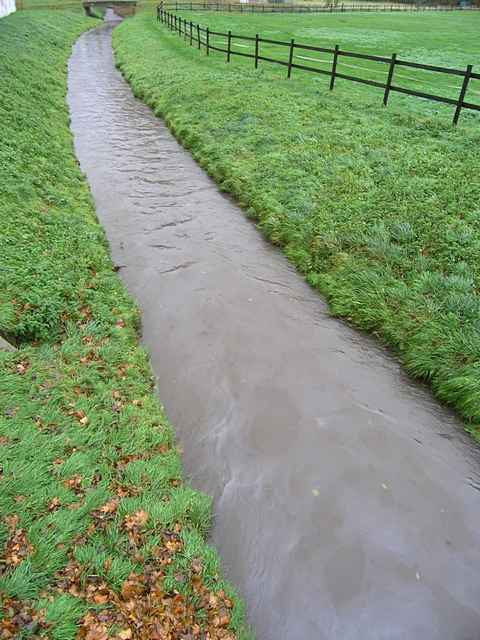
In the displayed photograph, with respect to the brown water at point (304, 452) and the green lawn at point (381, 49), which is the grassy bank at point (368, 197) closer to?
the brown water at point (304, 452)

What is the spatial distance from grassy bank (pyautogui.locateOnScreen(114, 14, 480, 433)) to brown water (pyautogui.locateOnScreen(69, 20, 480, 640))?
0.51 meters

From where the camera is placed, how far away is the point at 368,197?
988 cm

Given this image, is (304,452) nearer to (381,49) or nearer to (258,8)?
(381,49)

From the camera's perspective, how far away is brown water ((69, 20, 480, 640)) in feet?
13.2

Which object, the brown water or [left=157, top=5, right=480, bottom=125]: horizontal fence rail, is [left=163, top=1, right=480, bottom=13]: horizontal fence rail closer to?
[left=157, top=5, right=480, bottom=125]: horizontal fence rail

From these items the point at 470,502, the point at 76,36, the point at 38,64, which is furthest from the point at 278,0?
the point at 470,502

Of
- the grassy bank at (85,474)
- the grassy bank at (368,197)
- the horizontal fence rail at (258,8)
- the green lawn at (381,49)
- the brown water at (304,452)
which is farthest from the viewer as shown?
the horizontal fence rail at (258,8)

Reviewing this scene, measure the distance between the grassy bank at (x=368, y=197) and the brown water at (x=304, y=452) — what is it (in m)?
0.51

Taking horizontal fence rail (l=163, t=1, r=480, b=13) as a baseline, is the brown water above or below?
below

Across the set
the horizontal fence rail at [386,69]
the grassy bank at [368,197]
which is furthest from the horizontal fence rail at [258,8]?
the grassy bank at [368,197]

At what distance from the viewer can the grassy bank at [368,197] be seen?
6.88 metres

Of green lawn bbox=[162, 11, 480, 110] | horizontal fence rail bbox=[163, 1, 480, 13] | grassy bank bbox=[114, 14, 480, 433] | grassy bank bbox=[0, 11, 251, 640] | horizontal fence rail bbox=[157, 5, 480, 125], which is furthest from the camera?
horizontal fence rail bbox=[163, 1, 480, 13]

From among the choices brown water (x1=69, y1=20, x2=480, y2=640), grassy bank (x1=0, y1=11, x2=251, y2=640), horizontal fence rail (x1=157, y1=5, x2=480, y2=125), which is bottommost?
brown water (x1=69, y1=20, x2=480, y2=640)

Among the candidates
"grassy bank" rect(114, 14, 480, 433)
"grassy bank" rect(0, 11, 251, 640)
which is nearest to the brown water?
"grassy bank" rect(0, 11, 251, 640)
